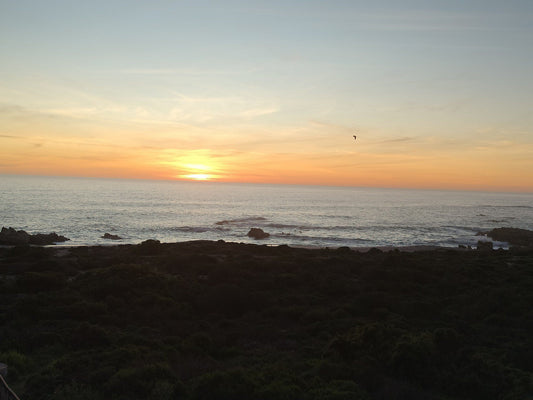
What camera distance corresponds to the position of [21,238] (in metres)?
42.1

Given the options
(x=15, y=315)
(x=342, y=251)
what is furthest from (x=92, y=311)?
(x=342, y=251)

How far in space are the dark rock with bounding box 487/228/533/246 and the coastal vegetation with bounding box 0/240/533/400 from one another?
41.4 m

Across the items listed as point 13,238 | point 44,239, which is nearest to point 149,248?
point 13,238

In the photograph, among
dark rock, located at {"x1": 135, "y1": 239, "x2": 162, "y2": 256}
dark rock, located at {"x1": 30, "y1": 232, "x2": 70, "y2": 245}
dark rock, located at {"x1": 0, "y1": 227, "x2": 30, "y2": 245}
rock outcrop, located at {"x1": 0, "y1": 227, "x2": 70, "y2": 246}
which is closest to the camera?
dark rock, located at {"x1": 135, "y1": 239, "x2": 162, "y2": 256}

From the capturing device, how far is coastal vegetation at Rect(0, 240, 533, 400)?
8258 millimetres

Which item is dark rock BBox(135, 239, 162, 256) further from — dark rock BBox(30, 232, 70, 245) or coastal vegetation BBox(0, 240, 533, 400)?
dark rock BBox(30, 232, 70, 245)

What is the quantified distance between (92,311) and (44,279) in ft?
20.5

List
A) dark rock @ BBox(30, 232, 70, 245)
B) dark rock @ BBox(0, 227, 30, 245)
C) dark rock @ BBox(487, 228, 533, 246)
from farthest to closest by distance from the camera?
dark rock @ BBox(487, 228, 533, 246) < dark rock @ BBox(30, 232, 70, 245) < dark rock @ BBox(0, 227, 30, 245)

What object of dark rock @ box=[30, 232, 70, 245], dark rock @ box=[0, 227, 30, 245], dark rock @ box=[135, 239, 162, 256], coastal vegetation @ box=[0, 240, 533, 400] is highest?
coastal vegetation @ box=[0, 240, 533, 400]

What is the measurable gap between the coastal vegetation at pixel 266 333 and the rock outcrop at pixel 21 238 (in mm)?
20750

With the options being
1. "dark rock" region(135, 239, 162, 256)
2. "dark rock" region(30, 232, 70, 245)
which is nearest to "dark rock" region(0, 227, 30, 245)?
"dark rock" region(30, 232, 70, 245)

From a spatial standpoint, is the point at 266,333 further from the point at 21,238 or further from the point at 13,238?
the point at 21,238

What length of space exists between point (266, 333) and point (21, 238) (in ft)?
138

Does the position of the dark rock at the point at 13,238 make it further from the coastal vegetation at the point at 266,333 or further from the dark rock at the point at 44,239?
the coastal vegetation at the point at 266,333
